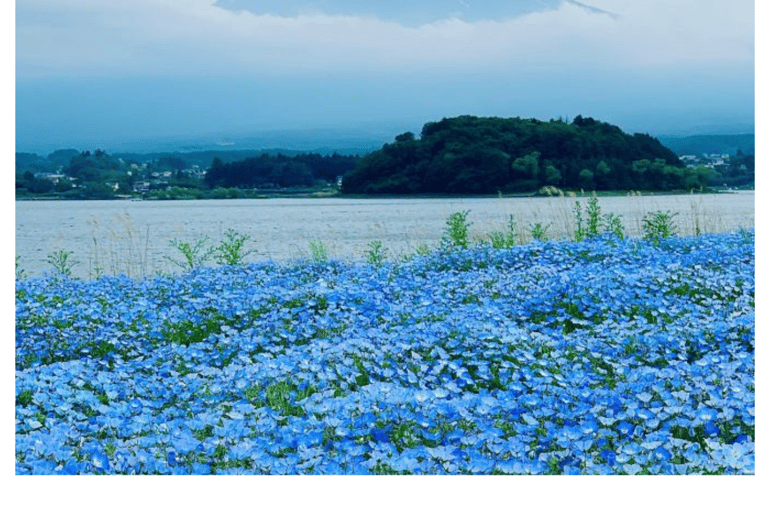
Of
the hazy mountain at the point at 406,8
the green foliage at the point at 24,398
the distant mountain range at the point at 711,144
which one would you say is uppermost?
the hazy mountain at the point at 406,8

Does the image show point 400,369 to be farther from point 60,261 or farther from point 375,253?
point 60,261

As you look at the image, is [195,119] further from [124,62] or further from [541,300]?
[541,300]

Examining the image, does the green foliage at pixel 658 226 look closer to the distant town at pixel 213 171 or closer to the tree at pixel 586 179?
the tree at pixel 586 179

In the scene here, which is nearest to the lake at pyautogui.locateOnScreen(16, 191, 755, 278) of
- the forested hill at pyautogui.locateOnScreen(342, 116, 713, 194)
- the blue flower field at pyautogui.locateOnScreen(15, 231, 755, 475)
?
the forested hill at pyautogui.locateOnScreen(342, 116, 713, 194)

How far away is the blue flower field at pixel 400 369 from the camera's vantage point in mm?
3293

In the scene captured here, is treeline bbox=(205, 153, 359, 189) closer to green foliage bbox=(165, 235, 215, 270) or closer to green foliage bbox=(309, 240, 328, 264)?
green foliage bbox=(165, 235, 215, 270)

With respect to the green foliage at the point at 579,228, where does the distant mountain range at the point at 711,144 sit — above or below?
above

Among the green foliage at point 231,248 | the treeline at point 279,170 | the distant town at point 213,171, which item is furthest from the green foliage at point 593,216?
the green foliage at point 231,248

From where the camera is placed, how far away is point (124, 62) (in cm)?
586

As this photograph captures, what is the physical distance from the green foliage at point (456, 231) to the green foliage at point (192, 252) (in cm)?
214

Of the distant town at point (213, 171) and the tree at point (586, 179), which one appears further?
the tree at point (586, 179)

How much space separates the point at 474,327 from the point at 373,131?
2087mm

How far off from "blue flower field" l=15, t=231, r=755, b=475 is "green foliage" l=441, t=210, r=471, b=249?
0.76 meters
